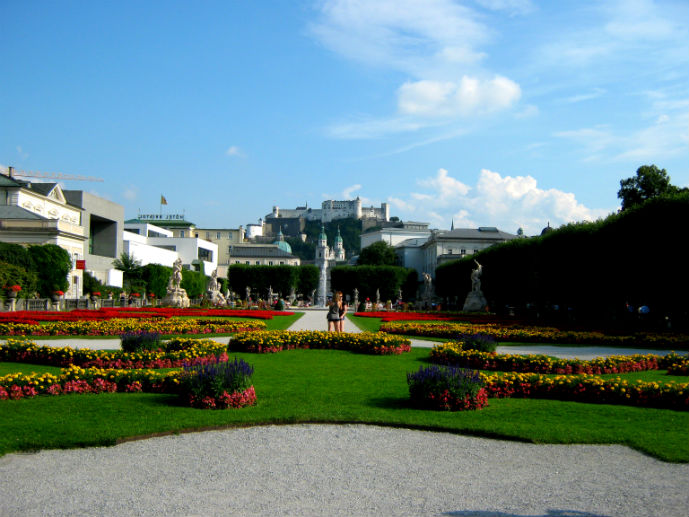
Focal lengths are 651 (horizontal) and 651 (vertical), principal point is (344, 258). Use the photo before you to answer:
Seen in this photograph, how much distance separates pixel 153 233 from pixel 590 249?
7988 cm

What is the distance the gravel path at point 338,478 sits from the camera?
231 inches

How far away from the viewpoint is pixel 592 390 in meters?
11.1

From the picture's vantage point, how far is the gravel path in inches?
231

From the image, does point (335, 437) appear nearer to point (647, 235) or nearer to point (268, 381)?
point (268, 381)

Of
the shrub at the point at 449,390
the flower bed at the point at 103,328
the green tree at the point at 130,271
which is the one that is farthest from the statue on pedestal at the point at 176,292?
the shrub at the point at 449,390

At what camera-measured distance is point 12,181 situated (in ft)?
189

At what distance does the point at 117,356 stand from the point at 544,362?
9.40m

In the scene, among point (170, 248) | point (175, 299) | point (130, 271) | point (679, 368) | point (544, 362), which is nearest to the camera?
point (544, 362)

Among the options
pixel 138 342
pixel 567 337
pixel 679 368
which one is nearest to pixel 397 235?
pixel 567 337

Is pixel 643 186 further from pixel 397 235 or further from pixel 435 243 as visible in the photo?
pixel 397 235

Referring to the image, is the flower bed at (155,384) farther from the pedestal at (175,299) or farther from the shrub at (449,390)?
the pedestal at (175,299)

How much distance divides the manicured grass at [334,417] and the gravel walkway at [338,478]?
0.29 meters

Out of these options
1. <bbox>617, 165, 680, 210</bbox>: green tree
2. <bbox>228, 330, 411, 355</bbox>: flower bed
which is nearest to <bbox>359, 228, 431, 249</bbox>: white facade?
<bbox>617, 165, 680, 210</bbox>: green tree

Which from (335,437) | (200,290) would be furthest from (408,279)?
(335,437)
